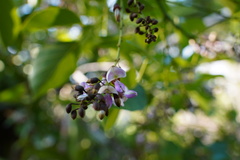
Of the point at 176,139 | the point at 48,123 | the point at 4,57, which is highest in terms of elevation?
the point at 4,57

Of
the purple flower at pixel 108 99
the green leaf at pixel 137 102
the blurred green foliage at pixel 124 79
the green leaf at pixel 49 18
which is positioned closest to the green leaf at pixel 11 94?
the blurred green foliage at pixel 124 79

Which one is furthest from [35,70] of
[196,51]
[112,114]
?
[196,51]

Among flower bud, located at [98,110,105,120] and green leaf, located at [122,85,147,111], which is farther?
green leaf, located at [122,85,147,111]

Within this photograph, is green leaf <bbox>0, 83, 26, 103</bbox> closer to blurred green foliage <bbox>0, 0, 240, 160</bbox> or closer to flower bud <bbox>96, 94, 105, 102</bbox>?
blurred green foliage <bbox>0, 0, 240, 160</bbox>

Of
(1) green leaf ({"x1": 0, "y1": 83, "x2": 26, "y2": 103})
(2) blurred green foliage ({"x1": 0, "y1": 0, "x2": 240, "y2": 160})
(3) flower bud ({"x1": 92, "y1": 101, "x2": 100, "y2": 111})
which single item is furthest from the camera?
(1) green leaf ({"x1": 0, "y1": 83, "x2": 26, "y2": 103})

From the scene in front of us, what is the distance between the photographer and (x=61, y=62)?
0.97 metres

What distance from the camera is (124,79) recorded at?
2.16 ft

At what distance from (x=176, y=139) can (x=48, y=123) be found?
92cm

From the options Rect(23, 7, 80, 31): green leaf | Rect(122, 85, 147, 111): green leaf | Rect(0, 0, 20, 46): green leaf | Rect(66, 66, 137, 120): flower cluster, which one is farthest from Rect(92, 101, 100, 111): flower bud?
Rect(0, 0, 20, 46): green leaf

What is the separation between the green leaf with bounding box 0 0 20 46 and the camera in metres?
0.97

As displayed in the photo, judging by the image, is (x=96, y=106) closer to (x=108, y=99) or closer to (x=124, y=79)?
(x=108, y=99)

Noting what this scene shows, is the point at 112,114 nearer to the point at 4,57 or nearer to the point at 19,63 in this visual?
the point at 4,57

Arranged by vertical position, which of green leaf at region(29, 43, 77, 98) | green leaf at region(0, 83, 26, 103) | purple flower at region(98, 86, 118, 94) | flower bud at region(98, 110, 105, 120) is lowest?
green leaf at region(0, 83, 26, 103)

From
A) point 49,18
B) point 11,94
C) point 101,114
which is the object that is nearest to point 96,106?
point 101,114
